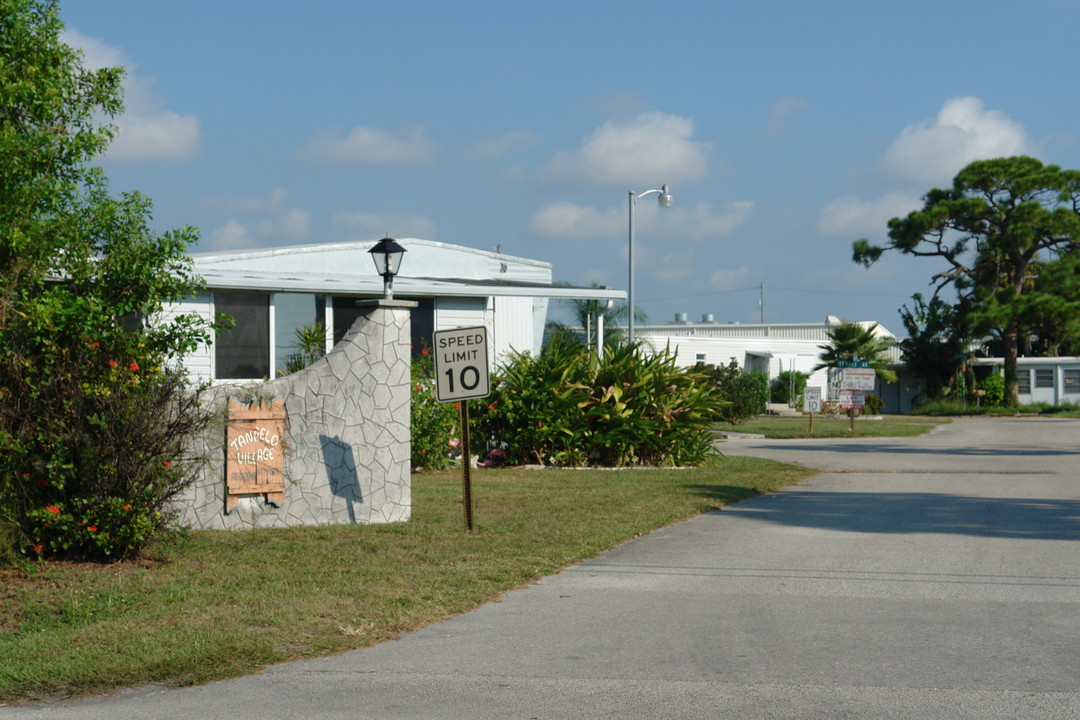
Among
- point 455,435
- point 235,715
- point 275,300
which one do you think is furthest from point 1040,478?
point 235,715

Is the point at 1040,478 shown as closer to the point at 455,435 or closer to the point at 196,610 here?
the point at 455,435

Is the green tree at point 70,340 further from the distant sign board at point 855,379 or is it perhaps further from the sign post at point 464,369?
the distant sign board at point 855,379

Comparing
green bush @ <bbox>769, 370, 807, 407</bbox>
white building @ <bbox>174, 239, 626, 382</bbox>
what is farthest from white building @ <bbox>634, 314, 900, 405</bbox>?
white building @ <bbox>174, 239, 626, 382</bbox>

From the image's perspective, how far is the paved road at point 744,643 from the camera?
584cm

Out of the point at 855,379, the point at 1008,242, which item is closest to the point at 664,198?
the point at 855,379

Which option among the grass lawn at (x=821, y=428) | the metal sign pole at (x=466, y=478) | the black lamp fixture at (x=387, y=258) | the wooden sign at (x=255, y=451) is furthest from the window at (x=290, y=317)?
the grass lawn at (x=821, y=428)

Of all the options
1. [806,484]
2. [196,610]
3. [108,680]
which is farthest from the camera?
[806,484]

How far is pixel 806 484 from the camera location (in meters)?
17.8

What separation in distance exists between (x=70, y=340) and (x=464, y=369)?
12.8 ft

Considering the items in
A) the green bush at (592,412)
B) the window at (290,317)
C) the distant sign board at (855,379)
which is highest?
the window at (290,317)

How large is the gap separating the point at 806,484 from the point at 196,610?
11874 millimetres

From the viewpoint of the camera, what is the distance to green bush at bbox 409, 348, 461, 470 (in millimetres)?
18094

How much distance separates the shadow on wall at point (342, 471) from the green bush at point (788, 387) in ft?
140

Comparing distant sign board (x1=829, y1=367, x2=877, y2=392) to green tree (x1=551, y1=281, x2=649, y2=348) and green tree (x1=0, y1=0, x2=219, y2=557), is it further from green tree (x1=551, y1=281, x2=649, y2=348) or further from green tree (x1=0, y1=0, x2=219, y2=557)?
green tree (x1=0, y1=0, x2=219, y2=557)
